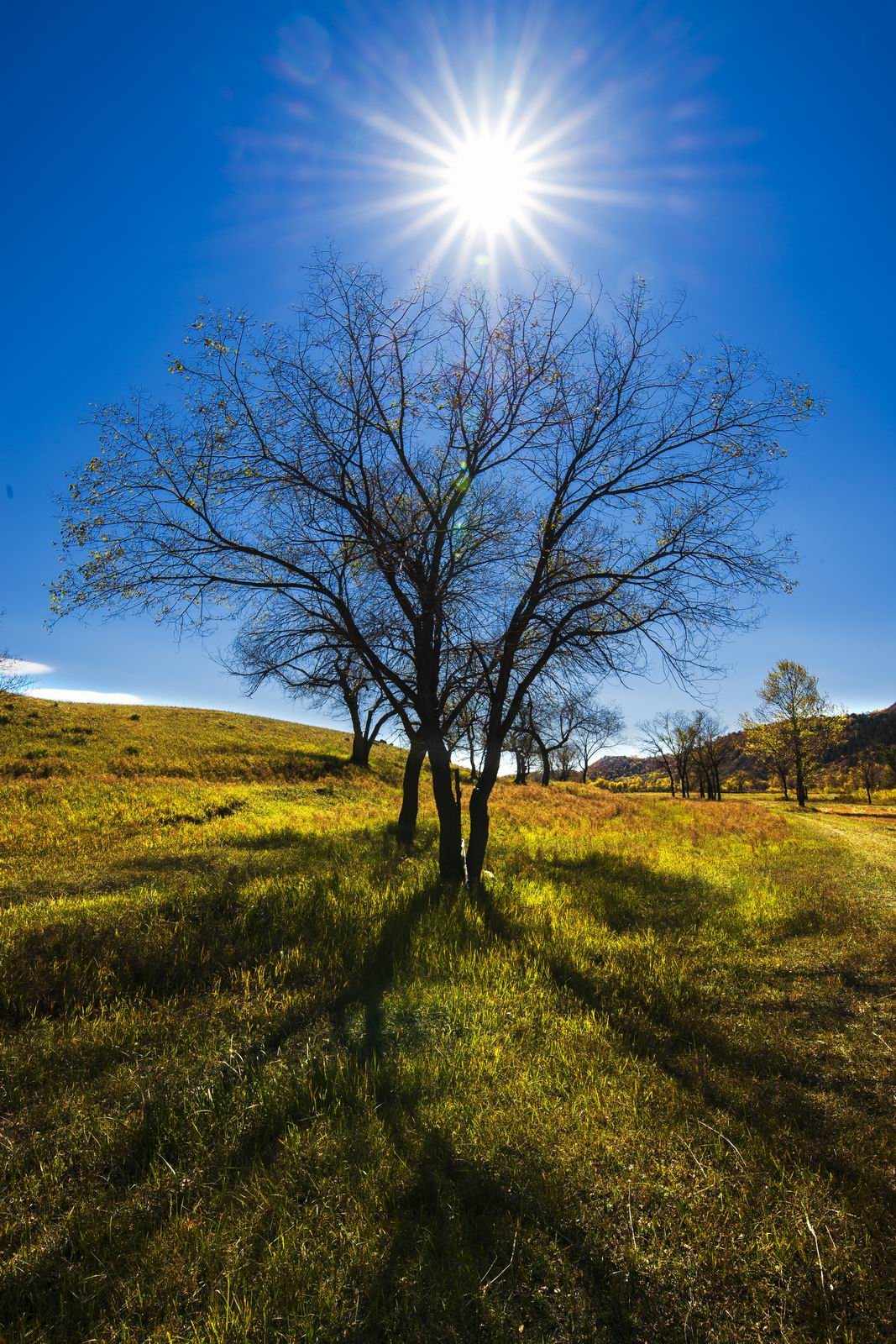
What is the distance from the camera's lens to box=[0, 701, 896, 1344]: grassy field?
237 cm

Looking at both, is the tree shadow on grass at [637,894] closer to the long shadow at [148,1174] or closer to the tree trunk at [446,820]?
the tree trunk at [446,820]

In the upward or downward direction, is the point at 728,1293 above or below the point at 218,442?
below

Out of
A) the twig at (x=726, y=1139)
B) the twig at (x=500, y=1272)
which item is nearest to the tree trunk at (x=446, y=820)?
the twig at (x=726, y=1139)

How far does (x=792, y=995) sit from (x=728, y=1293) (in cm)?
429

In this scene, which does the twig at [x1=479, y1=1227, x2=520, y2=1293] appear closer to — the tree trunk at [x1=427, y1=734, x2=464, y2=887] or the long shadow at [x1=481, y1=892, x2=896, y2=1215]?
the long shadow at [x1=481, y1=892, x2=896, y2=1215]

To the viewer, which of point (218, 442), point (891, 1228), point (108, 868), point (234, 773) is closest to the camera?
point (891, 1228)

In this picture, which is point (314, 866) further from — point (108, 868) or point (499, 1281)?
point (499, 1281)

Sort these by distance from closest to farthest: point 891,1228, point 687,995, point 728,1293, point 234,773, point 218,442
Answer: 1. point 728,1293
2. point 891,1228
3. point 687,995
4. point 218,442
5. point 234,773

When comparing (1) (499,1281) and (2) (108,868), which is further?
(2) (108,868)

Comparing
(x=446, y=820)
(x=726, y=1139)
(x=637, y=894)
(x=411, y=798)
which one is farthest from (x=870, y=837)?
(x=726, y=1139)

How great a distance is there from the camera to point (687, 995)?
5.70 metres

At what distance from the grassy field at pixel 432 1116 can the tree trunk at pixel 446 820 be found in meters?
1.31

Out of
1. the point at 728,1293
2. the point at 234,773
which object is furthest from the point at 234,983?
the point at 234,773

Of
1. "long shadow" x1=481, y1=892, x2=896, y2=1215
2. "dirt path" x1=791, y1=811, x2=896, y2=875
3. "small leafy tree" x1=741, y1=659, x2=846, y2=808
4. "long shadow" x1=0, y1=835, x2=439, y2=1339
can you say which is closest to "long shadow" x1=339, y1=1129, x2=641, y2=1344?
"long shadow" x1=0, y1=835, x2=439, y2=1339
